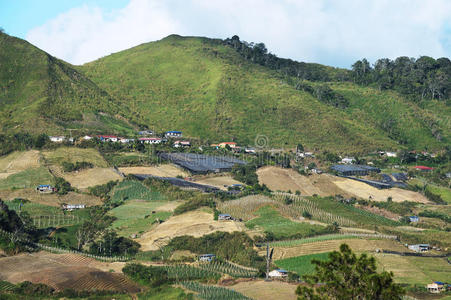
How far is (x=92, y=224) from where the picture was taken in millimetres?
77625

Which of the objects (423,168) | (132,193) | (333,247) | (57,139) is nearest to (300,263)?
(333,247)

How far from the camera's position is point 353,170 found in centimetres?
12250

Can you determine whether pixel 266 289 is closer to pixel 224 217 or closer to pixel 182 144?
pixel 224 217

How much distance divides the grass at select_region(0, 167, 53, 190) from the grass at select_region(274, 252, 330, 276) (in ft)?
155

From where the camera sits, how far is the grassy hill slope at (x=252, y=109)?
508 feet

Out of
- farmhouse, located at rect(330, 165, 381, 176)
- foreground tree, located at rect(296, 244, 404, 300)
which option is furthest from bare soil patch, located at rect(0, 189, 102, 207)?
foreground tree, located at rect(296, 244, 404, 300)

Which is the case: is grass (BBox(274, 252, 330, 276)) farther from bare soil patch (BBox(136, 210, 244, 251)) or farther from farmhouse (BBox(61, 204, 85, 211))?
farmhouse (BBox(61, 204, 85, 211))

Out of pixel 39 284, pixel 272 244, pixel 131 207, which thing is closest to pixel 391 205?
pixel 272 244

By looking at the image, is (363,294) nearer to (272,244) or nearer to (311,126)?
(272,244)

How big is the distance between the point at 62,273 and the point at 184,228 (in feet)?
71.1

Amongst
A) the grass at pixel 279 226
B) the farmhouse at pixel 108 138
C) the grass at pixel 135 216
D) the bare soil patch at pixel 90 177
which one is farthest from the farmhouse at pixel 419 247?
the farmhouse at pixel 108 138

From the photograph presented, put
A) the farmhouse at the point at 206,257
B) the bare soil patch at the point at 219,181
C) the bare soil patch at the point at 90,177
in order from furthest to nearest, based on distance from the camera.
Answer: the bare soil patch at the point at 219,181 < the bare soil patch at the point at 90,177 < the farmhouse at the point at 206,257

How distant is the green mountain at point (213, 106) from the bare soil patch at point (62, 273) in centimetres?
6805

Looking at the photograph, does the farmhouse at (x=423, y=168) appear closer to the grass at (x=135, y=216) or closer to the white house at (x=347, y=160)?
the white house at (x=347, y=160)
